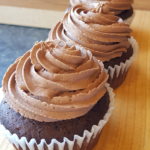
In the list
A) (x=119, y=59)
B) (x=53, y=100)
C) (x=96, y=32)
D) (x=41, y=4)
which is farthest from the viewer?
(x=41, y=4)

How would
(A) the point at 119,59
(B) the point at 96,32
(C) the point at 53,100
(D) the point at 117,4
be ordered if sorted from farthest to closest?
(D) the point at 117,4, (A) the point at 119,59, (B) the point at 96,32, (C) the point at 53,100

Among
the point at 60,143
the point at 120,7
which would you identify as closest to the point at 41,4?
the point at 120,7

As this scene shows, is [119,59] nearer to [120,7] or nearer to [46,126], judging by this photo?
[120,7]

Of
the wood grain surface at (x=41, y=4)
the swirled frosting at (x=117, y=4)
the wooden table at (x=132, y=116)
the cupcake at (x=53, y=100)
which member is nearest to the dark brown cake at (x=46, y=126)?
the cupcake at (x=53, y=100)

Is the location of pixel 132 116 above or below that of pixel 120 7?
below

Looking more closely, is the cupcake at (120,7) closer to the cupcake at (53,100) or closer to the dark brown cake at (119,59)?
the dark brown cake at (119,59)

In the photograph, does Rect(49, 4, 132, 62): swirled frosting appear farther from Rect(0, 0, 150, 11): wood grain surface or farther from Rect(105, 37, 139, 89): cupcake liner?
Rect(0, 0, 150, 11): wood grain surface
